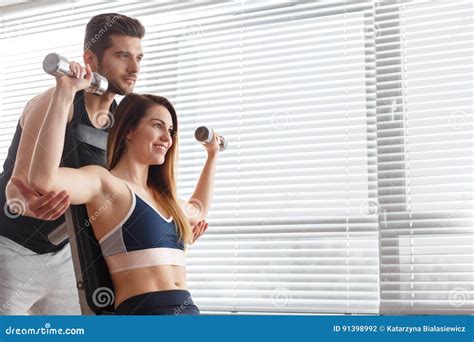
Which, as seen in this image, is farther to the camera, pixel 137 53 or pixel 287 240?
pixel 137 53

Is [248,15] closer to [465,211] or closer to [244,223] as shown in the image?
[244,223]

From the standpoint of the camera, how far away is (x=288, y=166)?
1.52 meters

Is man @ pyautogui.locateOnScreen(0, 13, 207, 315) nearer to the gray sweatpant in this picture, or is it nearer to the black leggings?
the gray sweatpant

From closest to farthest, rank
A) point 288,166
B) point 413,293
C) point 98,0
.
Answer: point 413,293 → point 288,166 → point 98,0

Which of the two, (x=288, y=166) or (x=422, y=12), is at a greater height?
(x=422, y=12)

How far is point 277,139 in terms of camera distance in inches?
60.7

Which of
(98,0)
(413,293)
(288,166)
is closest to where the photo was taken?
(413,293)

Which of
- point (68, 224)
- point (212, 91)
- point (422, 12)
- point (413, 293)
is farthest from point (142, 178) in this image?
point (422, 12)

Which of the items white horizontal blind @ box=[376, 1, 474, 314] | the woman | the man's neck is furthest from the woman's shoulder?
white horizontal blind @ box=[376, 1, 474, 314]

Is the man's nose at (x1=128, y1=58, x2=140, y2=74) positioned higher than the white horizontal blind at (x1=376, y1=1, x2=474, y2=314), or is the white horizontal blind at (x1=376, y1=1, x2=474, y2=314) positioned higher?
the man's nose at (x1=128, y1=58, x2=140, y2=74)

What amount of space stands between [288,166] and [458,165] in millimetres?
391

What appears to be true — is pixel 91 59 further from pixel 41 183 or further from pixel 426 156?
pixel 426 156

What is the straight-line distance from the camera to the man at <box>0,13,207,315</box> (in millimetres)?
1466

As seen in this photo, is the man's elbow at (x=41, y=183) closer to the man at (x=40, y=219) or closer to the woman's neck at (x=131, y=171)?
the man at (x=40, y=219)
